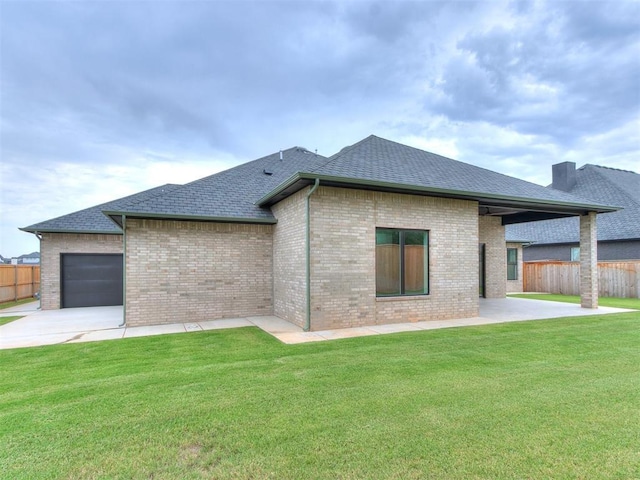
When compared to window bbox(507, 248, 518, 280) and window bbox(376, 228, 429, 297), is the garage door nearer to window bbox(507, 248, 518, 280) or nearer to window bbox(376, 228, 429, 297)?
window bbox(376, 228, 429, 297)

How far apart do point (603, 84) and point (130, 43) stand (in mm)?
19320

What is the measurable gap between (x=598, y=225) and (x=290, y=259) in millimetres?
20929

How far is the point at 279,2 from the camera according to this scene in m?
10.3

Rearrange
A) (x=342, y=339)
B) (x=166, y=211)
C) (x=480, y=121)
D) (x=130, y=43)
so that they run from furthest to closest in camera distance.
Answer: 1. (x=480, y=121)
2. (x=130, y=43)
3. (x=166, y=211)
4. (x=342, y=339)

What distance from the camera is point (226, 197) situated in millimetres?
10773

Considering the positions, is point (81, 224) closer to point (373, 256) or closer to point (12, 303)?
point (12, 303)

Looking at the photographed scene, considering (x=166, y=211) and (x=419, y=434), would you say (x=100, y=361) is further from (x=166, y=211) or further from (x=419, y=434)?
(x=419, y=434)

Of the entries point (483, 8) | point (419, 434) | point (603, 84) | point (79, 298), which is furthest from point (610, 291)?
point (79, 298)

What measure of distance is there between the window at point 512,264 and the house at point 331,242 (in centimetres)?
680

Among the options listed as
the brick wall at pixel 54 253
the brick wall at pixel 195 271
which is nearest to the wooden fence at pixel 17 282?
the brick wall at pixel 54 253

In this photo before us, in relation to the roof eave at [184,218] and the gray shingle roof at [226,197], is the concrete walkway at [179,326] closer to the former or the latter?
the roof eave at [184,218]

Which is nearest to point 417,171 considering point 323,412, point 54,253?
point 323,412

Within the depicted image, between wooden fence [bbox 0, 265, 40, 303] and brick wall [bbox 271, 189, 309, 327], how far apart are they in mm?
13275

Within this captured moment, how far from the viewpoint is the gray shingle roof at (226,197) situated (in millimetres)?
9242
